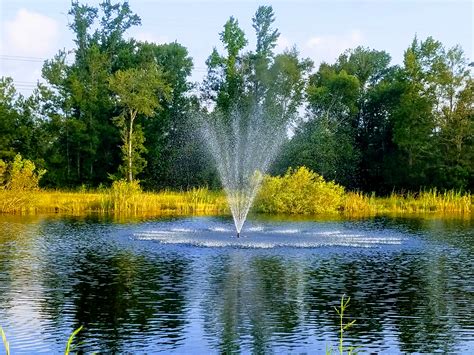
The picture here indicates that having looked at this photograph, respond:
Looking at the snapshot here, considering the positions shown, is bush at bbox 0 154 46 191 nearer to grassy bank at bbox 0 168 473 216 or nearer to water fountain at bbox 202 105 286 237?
grassy bank at bbox 0 168 473 216

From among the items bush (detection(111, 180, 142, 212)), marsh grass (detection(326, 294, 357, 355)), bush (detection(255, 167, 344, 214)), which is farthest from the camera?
bush (detection(255, 167, 344, 214))

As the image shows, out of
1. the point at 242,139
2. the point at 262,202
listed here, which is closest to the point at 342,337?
the point at 262,202

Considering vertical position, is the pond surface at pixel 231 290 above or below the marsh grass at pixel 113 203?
below

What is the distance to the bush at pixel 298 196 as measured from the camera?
46.8 meters

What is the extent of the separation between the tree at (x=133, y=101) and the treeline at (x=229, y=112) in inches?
4.7

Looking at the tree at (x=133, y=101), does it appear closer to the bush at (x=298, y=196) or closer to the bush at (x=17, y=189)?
the bush at (x=17, y=189)

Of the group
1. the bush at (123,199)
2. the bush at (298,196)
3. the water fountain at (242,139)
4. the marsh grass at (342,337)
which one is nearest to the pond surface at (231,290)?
the marsh grass at (342,337)

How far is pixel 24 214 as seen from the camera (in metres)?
41.4

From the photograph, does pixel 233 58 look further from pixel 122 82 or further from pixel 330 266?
pixel 330 266

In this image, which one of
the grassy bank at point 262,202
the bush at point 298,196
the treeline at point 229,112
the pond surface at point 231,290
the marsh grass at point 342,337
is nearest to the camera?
the marsh grass at point 342,337

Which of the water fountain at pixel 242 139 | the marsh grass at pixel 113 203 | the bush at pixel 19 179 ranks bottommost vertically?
the marsh grass at pixel 113 203

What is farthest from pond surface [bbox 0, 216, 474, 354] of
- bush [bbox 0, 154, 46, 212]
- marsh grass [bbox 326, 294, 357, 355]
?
bush [bbox 0, 154, 46, 212]

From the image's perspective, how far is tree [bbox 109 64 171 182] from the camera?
191 feet

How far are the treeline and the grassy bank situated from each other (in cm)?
732
